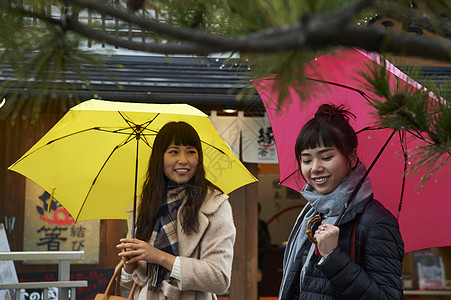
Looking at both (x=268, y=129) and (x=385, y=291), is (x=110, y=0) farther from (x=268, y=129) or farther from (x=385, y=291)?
(x=268, y=129)

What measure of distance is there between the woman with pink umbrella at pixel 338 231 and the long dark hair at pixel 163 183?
66cm

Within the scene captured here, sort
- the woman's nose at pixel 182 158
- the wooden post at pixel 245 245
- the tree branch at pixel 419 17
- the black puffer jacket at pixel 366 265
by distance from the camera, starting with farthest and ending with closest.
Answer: the wooden post at pixel 245 245 → the woman's nose at pixel 182 158 → the black puffer jacket at pixel 366 265 → the tree branch at pixel 419 17

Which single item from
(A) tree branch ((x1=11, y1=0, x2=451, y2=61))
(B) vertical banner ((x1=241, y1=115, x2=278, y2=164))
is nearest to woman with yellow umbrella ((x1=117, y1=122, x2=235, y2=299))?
(A) tree branch ((x1=11, y1=0, x2=451, y2=61))

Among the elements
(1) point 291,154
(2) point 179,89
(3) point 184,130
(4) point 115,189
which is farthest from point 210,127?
(2) point 179,89

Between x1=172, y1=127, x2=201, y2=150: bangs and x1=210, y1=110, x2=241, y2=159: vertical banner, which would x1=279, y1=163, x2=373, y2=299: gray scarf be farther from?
x1=210, y1=110, x2=241, y2=159: vertical banner

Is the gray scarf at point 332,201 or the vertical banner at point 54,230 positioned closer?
the gray scarf at point 332,201

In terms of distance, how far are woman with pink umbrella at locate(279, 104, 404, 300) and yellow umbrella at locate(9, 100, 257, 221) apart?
2.96ft

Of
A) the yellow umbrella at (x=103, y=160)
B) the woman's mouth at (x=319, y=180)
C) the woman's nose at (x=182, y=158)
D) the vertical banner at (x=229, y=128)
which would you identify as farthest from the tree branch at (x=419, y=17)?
the vertical banner at (x=229, y=128)

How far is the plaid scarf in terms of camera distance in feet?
10.4

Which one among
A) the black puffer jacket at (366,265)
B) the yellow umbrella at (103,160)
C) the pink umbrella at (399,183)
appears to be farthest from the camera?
the yellow umbrella at (103,160)

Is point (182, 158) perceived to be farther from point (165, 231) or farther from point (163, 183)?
point (165, 231)

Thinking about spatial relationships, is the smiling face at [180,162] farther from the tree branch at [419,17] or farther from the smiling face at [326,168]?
the tree branch at [419,17]

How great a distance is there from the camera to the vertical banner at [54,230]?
7.19 metres

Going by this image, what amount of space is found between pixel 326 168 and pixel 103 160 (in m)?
1.71
